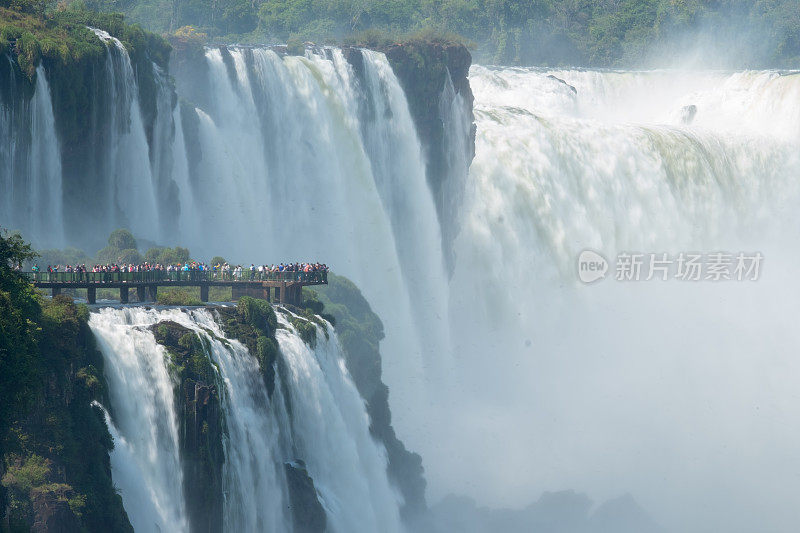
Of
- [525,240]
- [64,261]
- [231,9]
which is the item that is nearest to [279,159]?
[525,240]

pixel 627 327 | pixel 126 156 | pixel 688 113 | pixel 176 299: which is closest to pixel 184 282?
pixel 176 299

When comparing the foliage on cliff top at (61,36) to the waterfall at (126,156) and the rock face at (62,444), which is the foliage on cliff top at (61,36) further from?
the rock face at (62,444)

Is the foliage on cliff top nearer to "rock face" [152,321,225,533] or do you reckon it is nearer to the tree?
"rock face" [152,321,225,533]

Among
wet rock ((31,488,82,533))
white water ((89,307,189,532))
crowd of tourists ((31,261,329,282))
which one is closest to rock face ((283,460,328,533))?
white water ((89,307,189,532))

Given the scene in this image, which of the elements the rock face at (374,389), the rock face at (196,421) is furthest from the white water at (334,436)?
the rock face at (196,421)

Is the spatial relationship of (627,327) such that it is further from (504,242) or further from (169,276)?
(169,276)

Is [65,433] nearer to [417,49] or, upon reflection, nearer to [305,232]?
[305,232]

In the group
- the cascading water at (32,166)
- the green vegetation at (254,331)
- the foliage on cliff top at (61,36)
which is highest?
the foliage on cliff top at (61,36)
